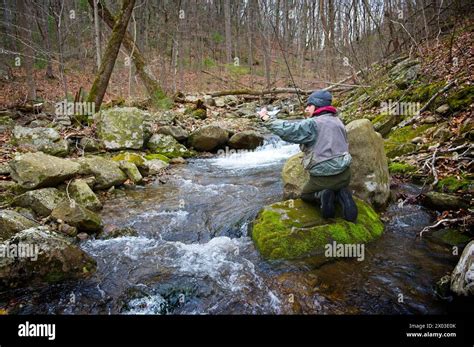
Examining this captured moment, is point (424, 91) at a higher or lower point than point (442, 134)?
higher

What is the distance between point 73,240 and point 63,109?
346 inches

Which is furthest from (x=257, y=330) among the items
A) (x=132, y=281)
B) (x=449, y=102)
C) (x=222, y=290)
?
(x=449, y=102)

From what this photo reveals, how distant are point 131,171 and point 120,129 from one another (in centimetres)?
268

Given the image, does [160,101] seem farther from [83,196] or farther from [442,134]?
[442,134]

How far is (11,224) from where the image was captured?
4.62 meters

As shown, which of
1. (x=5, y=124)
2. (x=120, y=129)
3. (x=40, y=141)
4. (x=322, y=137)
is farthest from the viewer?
(x=5, y=124)

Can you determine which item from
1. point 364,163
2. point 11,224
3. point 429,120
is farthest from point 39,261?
point 429,120

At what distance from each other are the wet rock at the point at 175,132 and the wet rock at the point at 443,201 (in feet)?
27.9

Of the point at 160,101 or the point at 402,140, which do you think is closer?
the point at 402,140

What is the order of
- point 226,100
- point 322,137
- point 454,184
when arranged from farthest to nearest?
point 226,100 < point 454,184 < point 322,137

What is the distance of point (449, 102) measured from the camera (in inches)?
325

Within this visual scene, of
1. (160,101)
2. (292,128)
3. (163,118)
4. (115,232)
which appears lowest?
(115,232)

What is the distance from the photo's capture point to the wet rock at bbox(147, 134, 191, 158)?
36.9ft

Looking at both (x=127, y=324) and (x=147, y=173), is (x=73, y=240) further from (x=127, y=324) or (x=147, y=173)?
(x=147, y=173)
